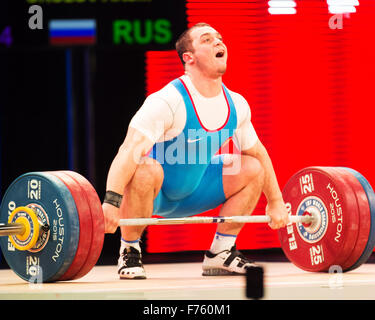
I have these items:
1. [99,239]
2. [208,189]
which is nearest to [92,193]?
[99,239]

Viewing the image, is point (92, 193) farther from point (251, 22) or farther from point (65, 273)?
point (251, 22)

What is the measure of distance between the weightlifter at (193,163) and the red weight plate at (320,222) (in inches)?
7.5

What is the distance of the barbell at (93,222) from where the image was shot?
110 inches

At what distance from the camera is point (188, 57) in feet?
10.9

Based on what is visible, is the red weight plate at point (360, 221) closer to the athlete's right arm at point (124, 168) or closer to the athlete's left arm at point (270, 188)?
the athlete's left arm at point (270, 188)

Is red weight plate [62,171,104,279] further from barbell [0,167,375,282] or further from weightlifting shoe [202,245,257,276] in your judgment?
weightlifting shoe [202,245,257,276]

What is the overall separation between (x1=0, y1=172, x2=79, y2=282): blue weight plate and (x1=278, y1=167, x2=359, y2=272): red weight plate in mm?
1191

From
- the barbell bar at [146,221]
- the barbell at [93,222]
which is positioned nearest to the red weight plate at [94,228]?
the barbell at [93,222]

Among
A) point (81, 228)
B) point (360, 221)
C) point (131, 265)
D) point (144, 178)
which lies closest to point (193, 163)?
point (144, 178)

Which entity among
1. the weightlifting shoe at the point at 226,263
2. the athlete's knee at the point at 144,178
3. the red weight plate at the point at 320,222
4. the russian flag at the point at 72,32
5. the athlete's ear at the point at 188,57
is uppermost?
the russian flag at the point at 72,32

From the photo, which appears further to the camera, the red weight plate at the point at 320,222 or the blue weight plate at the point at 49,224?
the red weight plate at the point at 320,222

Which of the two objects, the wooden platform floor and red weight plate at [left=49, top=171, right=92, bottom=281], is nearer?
the wooden platform floor

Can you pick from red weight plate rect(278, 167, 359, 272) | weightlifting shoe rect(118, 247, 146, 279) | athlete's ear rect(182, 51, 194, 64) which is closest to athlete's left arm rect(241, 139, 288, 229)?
red weight plate rect(278, 167, 359, 272)

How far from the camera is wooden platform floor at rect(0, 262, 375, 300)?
8.24ft
